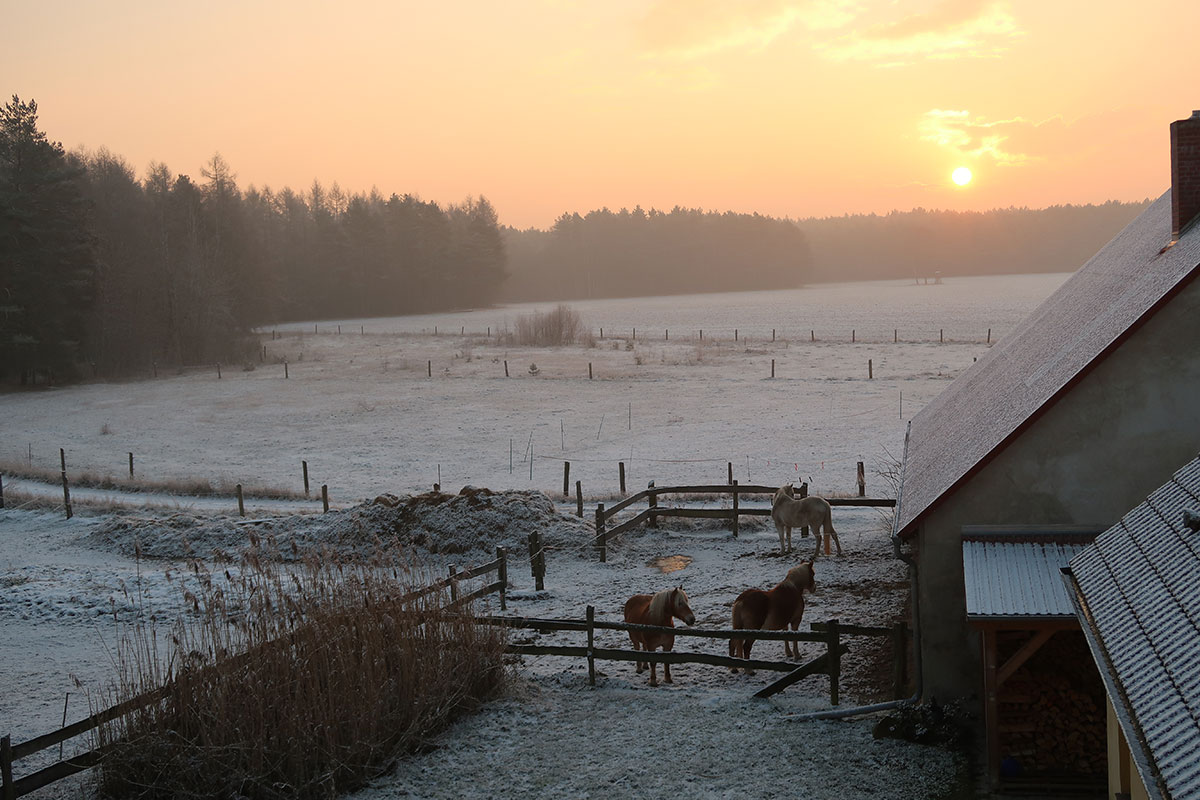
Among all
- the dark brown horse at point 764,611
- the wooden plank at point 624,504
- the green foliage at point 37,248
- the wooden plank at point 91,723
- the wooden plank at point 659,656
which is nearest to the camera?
the wooden plank at point 91,723

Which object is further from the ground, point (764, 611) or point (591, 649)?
point (764, 611)

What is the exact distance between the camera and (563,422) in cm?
3931

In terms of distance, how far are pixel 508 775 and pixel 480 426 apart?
29.5m

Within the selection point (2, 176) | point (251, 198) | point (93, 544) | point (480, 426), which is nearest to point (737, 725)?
point (93, 544)

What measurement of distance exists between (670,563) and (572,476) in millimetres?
10103

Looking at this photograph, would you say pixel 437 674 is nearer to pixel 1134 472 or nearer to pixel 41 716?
pixel 41 716

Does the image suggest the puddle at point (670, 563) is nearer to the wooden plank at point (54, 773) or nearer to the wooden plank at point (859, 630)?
the wooden plank at point (859, 630)

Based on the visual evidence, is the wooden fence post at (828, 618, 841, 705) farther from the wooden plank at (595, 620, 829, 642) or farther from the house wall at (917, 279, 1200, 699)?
the house wall at (917, 279, 1200, 699)

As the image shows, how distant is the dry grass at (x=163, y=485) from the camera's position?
27.8m

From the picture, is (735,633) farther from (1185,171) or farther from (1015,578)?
(1185,171)

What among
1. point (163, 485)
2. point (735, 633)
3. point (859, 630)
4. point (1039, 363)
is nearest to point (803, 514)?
point (1039, 363)

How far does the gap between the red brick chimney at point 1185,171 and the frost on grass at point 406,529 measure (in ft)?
39.7

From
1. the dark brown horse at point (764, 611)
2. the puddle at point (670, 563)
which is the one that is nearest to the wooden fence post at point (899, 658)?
the dark brown horse at point (764, 611)

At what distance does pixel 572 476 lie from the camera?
95.4ft
